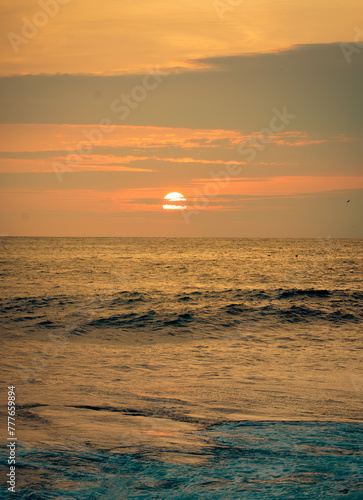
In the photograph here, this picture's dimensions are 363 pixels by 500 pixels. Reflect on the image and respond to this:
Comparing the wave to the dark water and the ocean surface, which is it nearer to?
the dark water

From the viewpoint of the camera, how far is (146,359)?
14859mm

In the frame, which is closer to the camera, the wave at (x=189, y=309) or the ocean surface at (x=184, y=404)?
the ocean surface at (x=184, y=404)

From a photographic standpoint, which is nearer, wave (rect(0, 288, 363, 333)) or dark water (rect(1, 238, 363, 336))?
dark water (rect(1, 238, 363, 336))

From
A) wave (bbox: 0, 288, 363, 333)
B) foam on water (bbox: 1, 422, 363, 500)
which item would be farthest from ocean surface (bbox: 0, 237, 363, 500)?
wave (bbox: 0, 288, 363, 333)

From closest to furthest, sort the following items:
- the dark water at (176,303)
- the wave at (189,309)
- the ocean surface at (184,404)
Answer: the ocean surface at (184,404) → the dark water at (176,303) → the wave at (189,309)

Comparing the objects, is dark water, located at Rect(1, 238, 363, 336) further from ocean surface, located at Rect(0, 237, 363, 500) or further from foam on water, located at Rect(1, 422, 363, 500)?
foam on water, located at Rect(1, 422, 363, 500)

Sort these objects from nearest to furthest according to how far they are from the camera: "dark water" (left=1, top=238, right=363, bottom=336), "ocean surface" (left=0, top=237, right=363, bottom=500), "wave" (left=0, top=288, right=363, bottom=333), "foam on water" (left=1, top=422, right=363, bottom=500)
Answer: "foam on water" (left=1, top=422, right=363, bottom=500)
"ocean surface" (left=0, top=237, right=363, bottom=500)
"dark water" (left=1, top=238, right=363, bottom=336)
"wave" (left=0, top=288, right=363, bottom=333)

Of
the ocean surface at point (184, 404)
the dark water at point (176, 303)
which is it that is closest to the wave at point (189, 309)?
the dark water at point (176, 303)

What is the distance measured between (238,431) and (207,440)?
709 mm

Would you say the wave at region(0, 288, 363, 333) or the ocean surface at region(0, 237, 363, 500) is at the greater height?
the wave at region(0, 288, 363, 333)

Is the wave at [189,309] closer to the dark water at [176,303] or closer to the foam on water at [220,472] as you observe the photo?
the dark water at [176,303]

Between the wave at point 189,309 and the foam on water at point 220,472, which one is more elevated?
the wave at point 189,309

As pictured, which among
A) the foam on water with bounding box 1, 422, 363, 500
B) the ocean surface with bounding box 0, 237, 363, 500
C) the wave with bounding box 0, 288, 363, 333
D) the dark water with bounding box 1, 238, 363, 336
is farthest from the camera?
the wave with bounding box 0, 288, 363, 333

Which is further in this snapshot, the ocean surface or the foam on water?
the ocean surface
